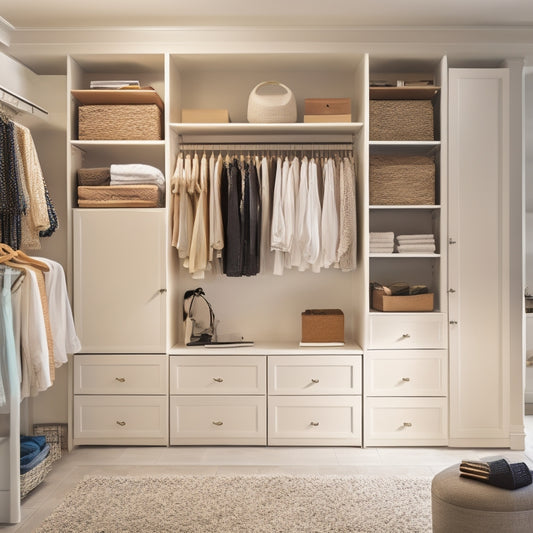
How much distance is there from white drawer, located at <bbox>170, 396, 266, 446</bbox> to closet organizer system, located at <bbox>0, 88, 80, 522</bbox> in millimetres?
805

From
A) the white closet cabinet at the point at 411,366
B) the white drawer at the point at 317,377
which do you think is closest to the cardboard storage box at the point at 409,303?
the white closet cabinet at the point at 411,366

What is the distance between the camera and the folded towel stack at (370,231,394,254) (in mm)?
3822

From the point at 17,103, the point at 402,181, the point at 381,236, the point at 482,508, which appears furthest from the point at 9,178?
the point at 482,508

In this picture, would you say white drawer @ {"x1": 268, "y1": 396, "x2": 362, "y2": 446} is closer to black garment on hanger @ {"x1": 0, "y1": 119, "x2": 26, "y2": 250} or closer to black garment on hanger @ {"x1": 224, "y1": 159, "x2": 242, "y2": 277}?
black garment on hanger @ {"x1": 224, "y1": 159, "x2": 242, "y2": 277}

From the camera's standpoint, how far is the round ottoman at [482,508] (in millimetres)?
2092

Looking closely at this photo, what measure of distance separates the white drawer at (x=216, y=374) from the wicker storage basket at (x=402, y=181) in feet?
4.41

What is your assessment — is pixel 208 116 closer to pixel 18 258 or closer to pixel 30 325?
pixel 18 258

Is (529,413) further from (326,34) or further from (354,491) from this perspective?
(326,34)

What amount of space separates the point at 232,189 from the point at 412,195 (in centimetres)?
119

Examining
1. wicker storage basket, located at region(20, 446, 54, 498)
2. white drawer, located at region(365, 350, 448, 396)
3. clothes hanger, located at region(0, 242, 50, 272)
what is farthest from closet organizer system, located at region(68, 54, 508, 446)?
clothes hanger, located at region(0, 242, 50, 272)

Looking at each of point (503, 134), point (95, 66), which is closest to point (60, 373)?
point (95, 66)

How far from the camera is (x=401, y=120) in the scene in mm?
3828

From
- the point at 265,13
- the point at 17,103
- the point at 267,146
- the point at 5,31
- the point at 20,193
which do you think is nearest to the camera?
the point at 20,193

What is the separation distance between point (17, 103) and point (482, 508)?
320 centimetres
